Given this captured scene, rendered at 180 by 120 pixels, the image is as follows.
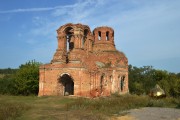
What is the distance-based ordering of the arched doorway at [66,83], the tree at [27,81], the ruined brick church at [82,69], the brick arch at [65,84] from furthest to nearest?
1. the tree at [27,81]
2. the arched doorway at [66,83]
3. the brick arch at [65,84]
4. the ruined brick church at [82,69]

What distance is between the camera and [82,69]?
23.3m

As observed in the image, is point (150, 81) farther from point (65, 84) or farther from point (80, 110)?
point (80, 110)

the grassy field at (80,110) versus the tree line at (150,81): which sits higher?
the tree line at (150,81)

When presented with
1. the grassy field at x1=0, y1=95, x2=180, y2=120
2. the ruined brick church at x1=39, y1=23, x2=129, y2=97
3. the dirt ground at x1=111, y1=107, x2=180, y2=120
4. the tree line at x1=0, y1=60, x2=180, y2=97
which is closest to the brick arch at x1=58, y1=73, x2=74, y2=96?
the ruined brick church at x1=39, y1=23, x2=129, y2=97

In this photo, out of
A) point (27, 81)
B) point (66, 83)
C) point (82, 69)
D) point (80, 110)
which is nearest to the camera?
point (80, 110)

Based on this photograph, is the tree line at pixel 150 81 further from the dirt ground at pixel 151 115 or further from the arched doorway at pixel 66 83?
the dirt ground at pixel 151 115

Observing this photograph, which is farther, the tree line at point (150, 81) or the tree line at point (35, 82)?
the tree line at point (150, 81)

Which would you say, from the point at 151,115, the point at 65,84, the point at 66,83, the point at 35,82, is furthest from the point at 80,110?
the point at 35,82

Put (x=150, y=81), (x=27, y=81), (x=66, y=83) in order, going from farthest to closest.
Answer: (x=150, y=81) < (x=27, y=81) < (x=66, y=83)

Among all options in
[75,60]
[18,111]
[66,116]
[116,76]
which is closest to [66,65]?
[75,60]

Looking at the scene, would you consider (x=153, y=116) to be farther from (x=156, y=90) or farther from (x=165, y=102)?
(x=156, y=90)

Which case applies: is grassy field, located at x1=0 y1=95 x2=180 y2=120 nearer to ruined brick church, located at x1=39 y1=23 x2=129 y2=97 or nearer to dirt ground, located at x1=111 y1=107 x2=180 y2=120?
dirt ground, located at x1=111 y1=107 x2=180 y2=120

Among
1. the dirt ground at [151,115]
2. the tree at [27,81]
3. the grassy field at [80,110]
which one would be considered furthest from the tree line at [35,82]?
the dirt ground at [151,115]

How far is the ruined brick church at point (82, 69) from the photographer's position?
23328 millimetres
